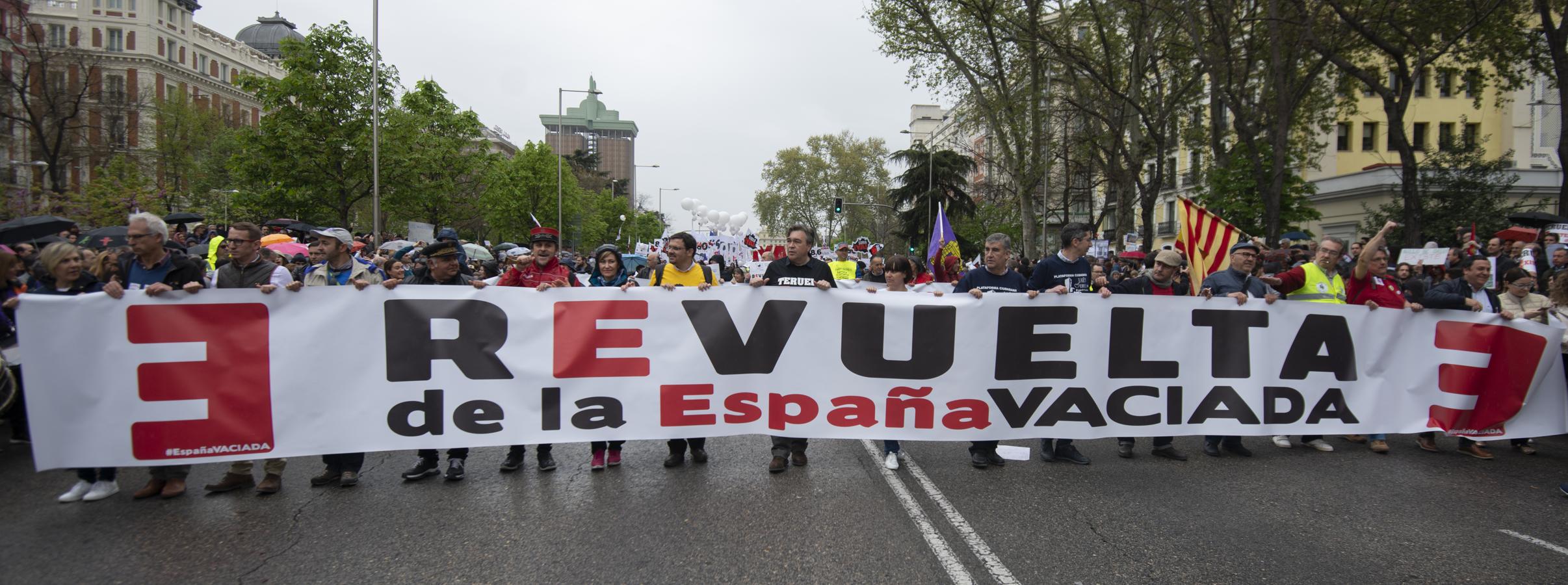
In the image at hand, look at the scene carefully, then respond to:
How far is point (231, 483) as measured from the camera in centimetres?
513

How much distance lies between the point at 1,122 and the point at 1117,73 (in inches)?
1770

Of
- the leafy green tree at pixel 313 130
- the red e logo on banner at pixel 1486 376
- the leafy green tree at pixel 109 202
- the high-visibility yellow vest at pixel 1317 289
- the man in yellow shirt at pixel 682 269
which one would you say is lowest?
the red e logo on banner at pixel 1486 376

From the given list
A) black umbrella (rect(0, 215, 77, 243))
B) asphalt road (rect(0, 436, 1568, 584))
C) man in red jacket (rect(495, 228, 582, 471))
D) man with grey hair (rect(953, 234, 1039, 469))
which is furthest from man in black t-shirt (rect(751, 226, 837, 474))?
black umbrella (rect(0, 215, 77, 243))

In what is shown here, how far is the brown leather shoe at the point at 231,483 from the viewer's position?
5094 mm

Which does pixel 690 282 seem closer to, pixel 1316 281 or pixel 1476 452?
pixel 1316 281

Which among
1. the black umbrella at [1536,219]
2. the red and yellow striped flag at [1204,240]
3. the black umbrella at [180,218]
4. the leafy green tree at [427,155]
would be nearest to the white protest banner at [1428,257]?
the black umbrella at [1536,219]

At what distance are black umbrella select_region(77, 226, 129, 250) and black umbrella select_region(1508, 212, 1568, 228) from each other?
67.5 ft

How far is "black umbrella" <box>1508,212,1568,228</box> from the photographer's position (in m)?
13.5

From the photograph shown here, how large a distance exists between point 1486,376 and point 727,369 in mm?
5706

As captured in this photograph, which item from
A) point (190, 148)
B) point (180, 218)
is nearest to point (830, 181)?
point (190, 148)

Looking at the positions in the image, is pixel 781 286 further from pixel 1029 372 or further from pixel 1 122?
pixel 1 122

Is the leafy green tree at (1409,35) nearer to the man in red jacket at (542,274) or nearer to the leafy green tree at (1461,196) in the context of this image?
the leafy green tree at (1461,196)

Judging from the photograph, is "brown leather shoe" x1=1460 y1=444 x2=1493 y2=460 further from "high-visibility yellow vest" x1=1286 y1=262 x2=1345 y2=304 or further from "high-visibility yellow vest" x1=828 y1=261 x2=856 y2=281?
"high-visibility yellow vest" x1=828 y1=261 x2=856 y2=281

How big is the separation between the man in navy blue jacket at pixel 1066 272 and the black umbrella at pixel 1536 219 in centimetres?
1203
